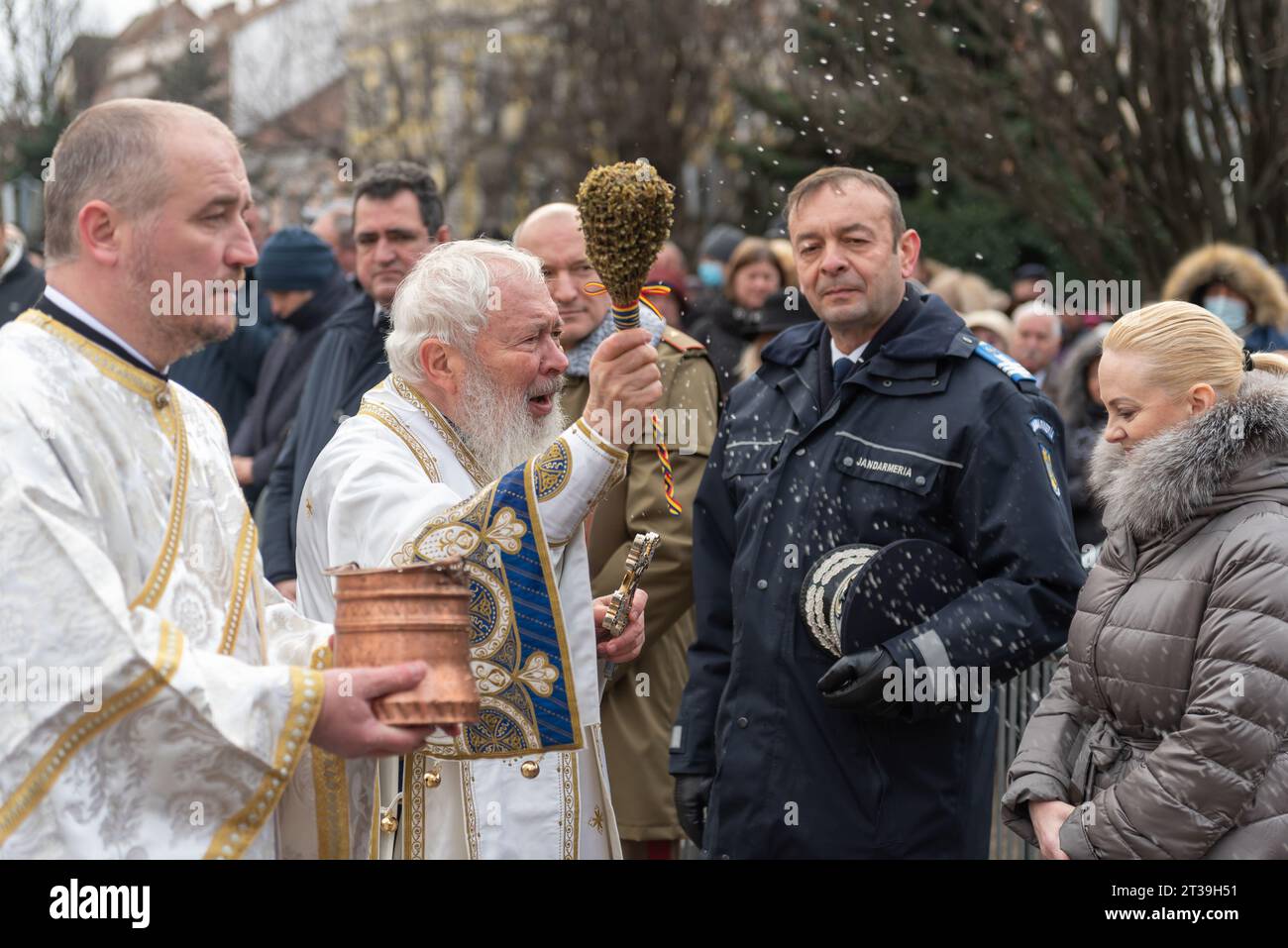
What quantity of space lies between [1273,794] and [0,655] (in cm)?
269

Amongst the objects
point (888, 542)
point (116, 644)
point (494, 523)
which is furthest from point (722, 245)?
point (116, 644)

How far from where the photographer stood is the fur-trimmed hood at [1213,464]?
413 centimetres

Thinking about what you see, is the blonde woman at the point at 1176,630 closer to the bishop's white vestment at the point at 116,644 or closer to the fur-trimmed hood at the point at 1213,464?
the fur-trimmed hood at the point at 1213,464

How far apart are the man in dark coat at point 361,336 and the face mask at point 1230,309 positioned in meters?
3.50

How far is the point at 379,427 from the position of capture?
450cm

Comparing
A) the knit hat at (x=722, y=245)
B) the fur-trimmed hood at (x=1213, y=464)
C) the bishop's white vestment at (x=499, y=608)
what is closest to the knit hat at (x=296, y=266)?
the bishop's white vestment at (x=499, y=608)

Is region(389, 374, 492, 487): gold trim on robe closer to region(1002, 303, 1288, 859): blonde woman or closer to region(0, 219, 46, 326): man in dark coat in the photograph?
region(1002, 303, 1288, 859): blonde woman

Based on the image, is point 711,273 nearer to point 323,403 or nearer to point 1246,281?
point 1246,281

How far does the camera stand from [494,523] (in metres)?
4.09

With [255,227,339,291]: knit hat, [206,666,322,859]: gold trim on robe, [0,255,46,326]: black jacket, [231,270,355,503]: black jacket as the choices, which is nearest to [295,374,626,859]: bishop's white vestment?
[206,666,322,859]: gold trim on robe

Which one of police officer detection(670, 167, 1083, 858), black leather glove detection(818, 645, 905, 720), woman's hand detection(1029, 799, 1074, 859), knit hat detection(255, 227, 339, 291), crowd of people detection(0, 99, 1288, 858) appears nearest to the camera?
crowd of people detection(0, 99, 1288, 858)

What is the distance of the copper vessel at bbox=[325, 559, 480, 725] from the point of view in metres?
3.25

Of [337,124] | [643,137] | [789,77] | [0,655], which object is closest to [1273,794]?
[0,655]

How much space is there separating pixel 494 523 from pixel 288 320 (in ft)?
13.8
